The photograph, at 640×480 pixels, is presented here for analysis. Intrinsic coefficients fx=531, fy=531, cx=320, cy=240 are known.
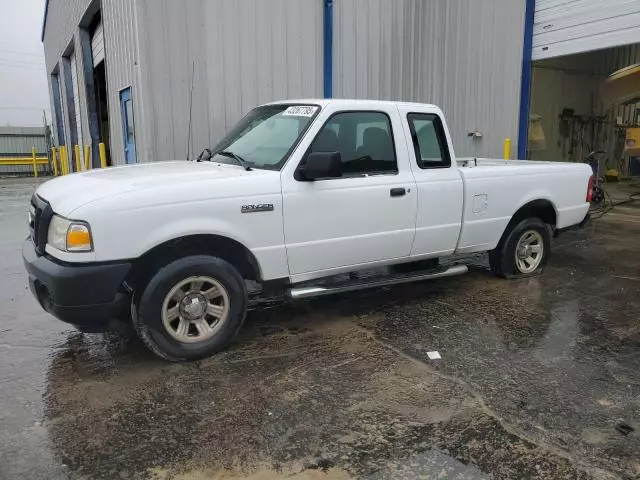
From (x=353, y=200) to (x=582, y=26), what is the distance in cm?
955

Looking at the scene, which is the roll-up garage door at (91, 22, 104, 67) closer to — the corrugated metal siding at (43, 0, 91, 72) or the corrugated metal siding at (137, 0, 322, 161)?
the corrugated metal siding at (43, 0, 91, 72)

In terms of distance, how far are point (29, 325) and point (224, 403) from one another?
253cm

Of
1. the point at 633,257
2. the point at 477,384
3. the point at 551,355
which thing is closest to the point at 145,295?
the point at 477,384

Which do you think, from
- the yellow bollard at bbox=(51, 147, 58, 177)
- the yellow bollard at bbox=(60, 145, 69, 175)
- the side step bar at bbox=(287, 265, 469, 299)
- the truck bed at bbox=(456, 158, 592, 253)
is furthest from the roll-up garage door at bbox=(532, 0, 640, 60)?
the yellow bollard at bbox=(51, 147, 58, 177)

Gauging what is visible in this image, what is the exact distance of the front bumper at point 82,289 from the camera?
11.4ft

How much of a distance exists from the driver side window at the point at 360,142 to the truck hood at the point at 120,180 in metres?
0.69

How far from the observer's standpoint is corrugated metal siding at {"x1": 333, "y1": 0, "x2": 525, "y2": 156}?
995cm

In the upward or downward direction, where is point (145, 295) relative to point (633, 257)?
upward

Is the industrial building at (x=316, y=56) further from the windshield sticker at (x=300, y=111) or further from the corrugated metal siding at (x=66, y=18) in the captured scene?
the windshield sticker at (x=300, y=111)

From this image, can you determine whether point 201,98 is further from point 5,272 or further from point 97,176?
point 97,176

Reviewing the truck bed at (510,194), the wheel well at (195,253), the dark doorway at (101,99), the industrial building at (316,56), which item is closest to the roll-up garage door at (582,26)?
the industrial building at (316,56)

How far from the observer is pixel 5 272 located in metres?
6.77

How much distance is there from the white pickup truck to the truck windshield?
16mm

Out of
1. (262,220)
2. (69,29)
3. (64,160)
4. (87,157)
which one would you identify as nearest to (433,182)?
(262,220)
